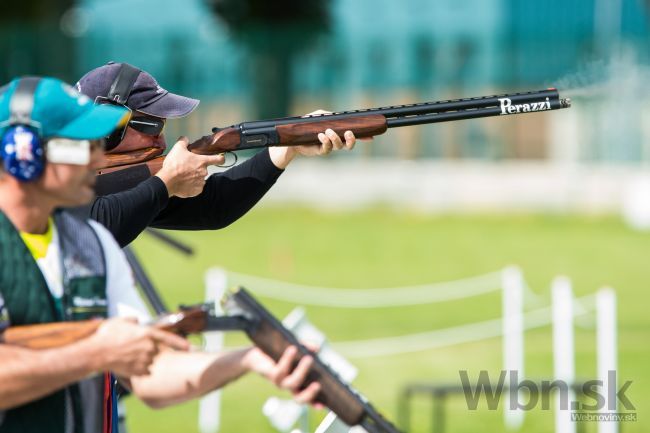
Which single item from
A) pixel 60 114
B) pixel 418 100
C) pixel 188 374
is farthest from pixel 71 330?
pixel 418 100

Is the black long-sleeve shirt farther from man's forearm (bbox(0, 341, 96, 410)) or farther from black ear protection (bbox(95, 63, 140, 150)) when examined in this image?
man's forearm (bbox(0, 341, 96, 410))

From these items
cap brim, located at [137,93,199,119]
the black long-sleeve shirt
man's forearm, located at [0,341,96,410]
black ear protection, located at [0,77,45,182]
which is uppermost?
cap brim, located at [137,93,199,119]

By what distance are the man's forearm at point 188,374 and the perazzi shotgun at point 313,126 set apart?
184 cm

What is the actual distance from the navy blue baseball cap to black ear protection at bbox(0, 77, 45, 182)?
5.63 feet

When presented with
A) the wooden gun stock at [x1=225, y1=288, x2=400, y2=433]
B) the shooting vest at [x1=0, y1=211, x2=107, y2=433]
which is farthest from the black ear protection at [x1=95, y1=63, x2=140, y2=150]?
the wooden gun stock at [x1=225, y1=288, x2=400, y2=433]

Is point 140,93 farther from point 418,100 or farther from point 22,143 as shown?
point 418,100

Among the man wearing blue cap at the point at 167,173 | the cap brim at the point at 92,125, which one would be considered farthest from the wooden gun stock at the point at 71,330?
the man wearing blue cap at the point at 167,173

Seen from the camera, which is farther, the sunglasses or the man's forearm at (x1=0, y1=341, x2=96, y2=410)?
the sunglasses

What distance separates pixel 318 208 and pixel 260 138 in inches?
865

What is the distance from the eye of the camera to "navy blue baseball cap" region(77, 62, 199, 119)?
5.29 meters

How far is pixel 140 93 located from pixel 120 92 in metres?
0.11

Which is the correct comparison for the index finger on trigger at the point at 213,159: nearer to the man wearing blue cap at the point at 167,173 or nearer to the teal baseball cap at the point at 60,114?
the man wearing blue cap at the point at 167,173

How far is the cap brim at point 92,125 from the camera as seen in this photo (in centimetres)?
357

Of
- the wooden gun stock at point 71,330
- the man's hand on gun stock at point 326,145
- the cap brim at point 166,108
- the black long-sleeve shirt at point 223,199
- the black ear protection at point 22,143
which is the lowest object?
the wooden gun stock at point 71,330
